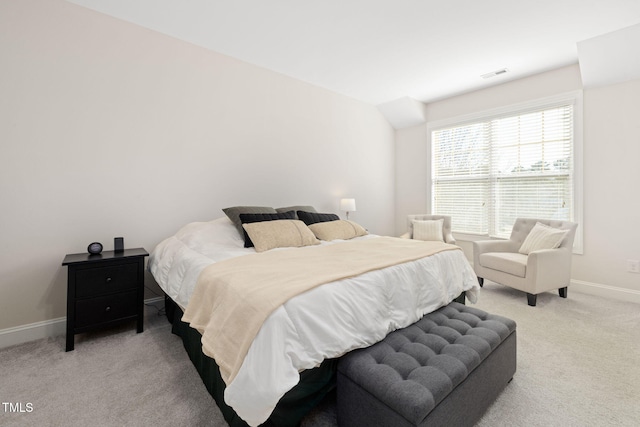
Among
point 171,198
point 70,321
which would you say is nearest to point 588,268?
point 171,198

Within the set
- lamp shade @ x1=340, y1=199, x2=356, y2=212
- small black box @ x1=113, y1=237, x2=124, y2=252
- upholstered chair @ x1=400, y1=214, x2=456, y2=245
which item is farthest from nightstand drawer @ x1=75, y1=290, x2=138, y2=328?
upholstered chair @ x1=400, y1=214, x2=456, y2=245

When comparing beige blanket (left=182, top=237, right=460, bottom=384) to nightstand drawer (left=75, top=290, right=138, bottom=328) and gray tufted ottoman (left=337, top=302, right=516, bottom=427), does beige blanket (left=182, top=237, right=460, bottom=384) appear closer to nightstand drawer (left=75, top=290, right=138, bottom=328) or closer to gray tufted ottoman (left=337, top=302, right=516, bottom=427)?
gray tufted ottoman (left=337, top=302, right=516, bottom=427)

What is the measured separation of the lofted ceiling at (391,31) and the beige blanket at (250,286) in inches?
82.4

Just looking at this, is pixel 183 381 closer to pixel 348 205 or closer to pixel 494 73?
pixel 348 205

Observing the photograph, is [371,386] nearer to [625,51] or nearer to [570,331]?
[570,331]

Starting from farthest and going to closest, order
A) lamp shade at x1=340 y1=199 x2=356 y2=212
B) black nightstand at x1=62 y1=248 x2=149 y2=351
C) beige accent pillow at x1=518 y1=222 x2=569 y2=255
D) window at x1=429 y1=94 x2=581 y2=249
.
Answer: lamp shade at x1=340 y1=199 x2=356 y2=212
window at x1=429 y1=94 x2=581 y2=249
beige accent pillow at x1=518 y1=222 x2=569 y2=255
black nightstand at x1=62 y1=248 x2=149 y2=351

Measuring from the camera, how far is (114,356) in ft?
6.92

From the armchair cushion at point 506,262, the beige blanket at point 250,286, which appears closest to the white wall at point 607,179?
the armchair cushion at point 506,262

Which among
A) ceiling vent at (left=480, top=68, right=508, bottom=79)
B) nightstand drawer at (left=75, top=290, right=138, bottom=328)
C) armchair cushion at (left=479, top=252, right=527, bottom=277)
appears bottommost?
nightstand drawer at (left=75, top=290, right=138, bottom=328)

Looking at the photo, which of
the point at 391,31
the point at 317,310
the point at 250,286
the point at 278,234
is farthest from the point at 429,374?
the point at 391,31

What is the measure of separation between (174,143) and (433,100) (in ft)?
13.3

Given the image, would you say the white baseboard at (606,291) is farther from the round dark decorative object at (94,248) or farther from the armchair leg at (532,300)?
the round dark decorative object at (94,248)

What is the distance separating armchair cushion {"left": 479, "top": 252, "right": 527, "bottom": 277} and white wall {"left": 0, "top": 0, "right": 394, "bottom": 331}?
2534 millimetres

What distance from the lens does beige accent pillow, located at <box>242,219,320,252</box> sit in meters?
2.56
